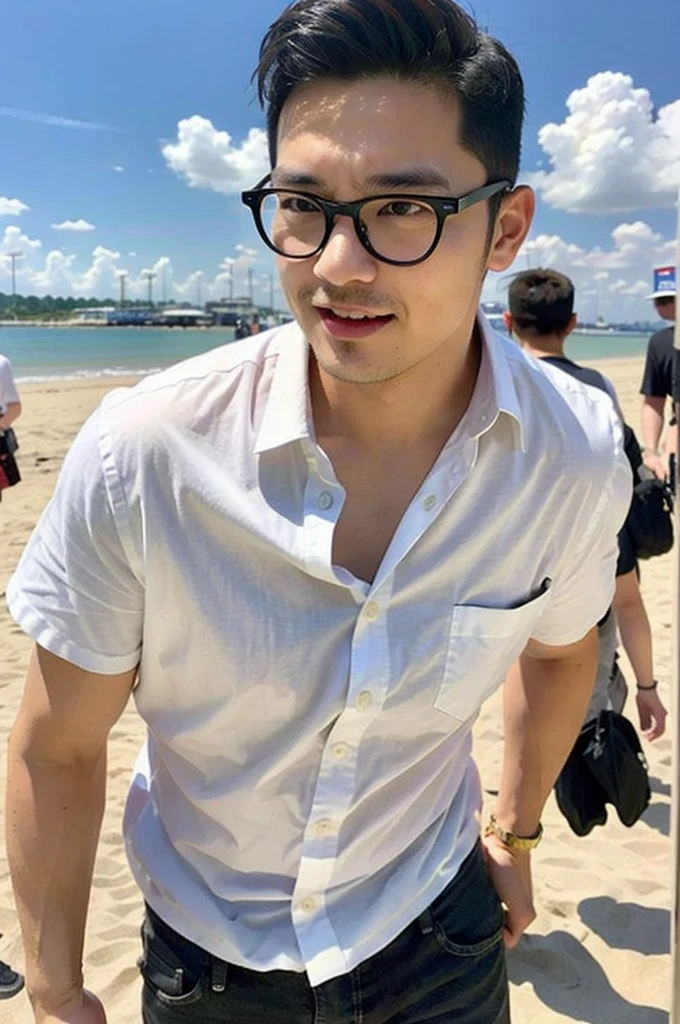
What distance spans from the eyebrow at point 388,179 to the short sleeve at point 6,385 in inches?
189

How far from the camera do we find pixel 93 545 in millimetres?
1163

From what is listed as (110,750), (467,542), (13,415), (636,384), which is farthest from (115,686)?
(636,384)

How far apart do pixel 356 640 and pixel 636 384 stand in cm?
2670

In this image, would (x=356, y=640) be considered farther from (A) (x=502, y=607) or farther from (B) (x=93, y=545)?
(B) (x=93, y=545)

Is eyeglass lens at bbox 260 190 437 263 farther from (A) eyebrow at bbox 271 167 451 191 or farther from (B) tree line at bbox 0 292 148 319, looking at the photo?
Result: (B) tree line at bbox 0 292 148 319

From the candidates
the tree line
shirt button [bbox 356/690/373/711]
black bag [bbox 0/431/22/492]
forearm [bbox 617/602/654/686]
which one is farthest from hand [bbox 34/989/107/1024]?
the tree line

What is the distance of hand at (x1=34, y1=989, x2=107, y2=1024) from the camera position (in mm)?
1295

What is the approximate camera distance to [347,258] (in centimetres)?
120

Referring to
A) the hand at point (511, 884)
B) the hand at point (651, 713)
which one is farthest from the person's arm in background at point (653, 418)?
the hand at point (511, 884)

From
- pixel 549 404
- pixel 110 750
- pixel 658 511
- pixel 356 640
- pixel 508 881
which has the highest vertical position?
pixel 549 404

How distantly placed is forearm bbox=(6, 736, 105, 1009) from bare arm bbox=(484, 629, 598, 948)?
77 centimetres

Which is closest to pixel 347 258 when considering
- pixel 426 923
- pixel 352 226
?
pixel 352 226

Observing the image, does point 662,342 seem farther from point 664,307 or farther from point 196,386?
point 196,386

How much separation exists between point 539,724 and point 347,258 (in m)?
0.98
